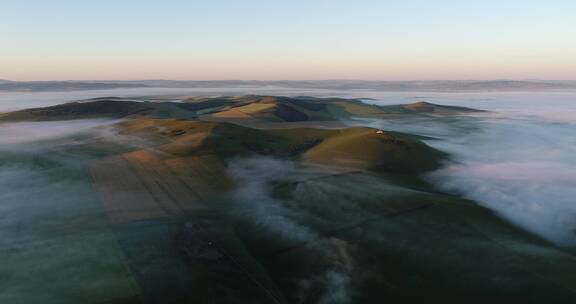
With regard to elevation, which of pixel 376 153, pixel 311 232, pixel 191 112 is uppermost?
pixel 191 112

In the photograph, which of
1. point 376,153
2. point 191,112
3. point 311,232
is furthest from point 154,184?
point 191,112

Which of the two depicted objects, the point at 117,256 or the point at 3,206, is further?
the point at 3,206

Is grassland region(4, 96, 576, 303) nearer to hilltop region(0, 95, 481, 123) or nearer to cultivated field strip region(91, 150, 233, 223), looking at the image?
cultivated field strip region(91, 150, 233, 223)

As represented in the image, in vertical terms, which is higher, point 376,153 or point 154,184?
point 376,153

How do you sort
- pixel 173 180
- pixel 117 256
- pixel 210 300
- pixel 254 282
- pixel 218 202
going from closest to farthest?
pixel 210 300 → pixel 254 282 → pixel 117 256 → pixel 218 202 → pixel 173 180

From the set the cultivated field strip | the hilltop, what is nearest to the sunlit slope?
the cultivated field strip

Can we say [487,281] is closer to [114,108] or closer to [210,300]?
[210,300]

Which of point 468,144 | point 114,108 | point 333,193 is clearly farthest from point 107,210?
point 114,108

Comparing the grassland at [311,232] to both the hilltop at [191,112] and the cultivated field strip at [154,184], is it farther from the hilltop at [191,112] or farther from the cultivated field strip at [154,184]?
the hilltop at [191,112]

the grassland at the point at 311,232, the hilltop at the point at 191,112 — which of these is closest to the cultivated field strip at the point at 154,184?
the grassland at the point at 311,232

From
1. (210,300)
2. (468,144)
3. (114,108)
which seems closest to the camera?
(210,300)

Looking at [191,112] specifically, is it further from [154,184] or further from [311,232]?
[311,232]
